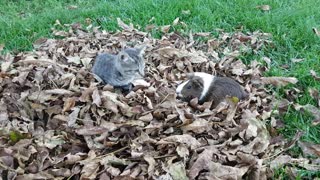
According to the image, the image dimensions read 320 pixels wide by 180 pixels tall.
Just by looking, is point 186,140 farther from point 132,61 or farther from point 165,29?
point 165,29

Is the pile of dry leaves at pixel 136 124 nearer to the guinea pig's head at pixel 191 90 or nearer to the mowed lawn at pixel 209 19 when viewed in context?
the guinea pig's head at pixel 191 90

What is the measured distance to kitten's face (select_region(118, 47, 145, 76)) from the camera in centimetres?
449

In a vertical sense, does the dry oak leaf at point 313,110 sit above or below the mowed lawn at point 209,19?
above

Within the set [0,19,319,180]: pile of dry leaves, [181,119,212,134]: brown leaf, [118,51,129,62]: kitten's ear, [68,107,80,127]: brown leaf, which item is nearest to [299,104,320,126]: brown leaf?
[0,19,319,180]: pile of dry leaves

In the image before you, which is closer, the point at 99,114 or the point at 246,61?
the point at 99,114

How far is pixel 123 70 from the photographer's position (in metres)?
4.50

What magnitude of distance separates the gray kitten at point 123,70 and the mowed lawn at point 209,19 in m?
1.45

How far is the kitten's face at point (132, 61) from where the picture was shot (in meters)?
4.49

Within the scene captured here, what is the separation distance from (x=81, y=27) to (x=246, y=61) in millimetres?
2505

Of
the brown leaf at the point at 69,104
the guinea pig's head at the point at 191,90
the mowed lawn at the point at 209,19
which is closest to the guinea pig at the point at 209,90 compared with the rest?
the guinea pig's head at the point at 191,90

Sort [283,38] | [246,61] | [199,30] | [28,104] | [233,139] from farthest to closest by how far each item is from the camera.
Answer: [199,30] → [283,38] → [246,61] → [28,104] → [233,139]

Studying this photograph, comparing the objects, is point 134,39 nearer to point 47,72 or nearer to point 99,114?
point 47,72

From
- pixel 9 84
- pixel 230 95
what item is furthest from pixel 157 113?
pixel 9 84

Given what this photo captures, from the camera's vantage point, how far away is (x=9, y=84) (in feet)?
14.7
